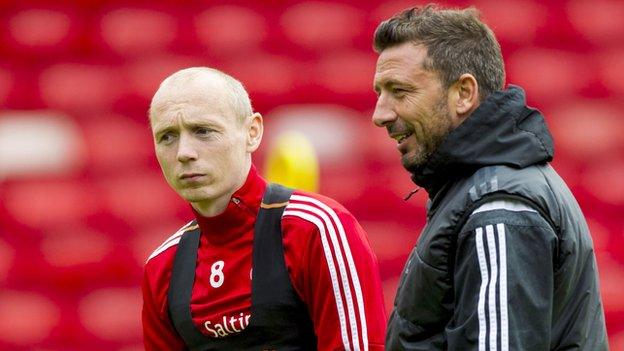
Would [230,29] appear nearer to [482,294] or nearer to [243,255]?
[243,255]

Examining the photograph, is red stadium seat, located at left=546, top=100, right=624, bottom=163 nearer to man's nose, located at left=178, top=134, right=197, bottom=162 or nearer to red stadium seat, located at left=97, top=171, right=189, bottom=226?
red stadium seat, located at left=97, top=171, right=189, bottom=226

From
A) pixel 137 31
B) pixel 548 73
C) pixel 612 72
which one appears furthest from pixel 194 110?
pixel 612 72

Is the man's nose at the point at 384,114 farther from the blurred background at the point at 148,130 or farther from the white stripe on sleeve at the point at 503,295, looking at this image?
the blurred background at the point at 148,130

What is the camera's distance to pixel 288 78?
199 inches

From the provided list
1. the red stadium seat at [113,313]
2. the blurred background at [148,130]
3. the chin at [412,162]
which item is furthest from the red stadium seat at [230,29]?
the chin at [412,162]

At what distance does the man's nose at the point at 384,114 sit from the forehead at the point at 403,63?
0.04 metres

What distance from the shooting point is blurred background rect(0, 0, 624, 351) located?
4.84 metres

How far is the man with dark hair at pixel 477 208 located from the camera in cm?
189

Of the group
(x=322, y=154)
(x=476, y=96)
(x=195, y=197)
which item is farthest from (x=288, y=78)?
(x=476, y=96)

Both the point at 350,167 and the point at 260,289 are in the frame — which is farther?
the point at 350,167

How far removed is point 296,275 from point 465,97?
1.85 ft

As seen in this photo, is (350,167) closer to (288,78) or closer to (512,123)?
(288,78)

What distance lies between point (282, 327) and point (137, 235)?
243 centimetres

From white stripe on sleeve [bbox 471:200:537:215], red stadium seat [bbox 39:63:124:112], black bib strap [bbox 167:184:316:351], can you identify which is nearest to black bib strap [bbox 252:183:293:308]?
black bib strap [bbox 167:184:316:351]
